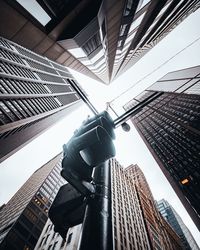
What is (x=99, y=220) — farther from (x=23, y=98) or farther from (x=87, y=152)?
(x=23, y=98)

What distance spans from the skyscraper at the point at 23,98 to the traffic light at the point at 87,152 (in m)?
28.2

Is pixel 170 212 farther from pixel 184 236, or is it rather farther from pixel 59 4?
pixel 59 4

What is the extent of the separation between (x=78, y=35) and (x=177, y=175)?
4660 cm

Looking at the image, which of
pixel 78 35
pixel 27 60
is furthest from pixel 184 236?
pixel 78 35

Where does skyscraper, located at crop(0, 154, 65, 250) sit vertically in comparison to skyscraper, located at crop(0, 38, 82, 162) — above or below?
below

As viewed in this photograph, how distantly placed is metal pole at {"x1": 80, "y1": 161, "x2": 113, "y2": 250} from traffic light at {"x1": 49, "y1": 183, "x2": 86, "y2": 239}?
0.23 m

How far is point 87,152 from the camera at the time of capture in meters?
2.20

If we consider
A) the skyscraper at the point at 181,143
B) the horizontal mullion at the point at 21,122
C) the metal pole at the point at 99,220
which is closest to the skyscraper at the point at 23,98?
the horizontal mullion at the point at 21,122

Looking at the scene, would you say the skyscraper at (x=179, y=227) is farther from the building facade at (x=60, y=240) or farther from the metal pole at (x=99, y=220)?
the metal pole at (x=99, y=220)

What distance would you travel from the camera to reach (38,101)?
223ft

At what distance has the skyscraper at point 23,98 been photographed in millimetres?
45219

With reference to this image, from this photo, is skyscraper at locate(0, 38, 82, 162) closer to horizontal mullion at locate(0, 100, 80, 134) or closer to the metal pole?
horizontal mullion at locate(0, 100, 80, 134)

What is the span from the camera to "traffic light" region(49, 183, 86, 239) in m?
2.16

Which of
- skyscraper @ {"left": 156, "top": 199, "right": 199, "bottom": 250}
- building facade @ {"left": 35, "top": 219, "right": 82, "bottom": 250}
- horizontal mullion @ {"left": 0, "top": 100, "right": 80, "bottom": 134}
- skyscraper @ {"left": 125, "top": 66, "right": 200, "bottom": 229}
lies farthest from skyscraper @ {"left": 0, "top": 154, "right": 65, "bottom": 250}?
skyscraper @ {"left": 156, "top": 199, "right": 199, "bottom": 250}
